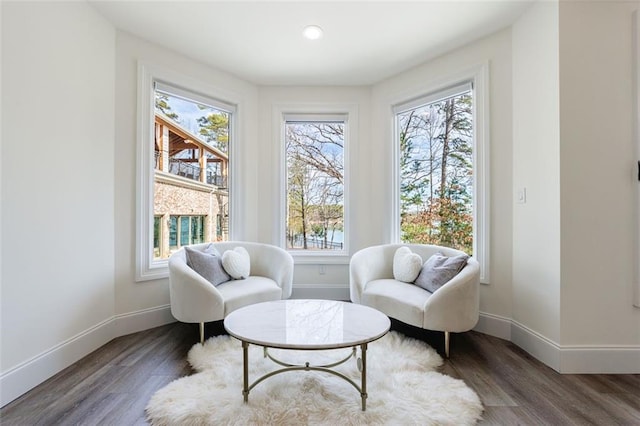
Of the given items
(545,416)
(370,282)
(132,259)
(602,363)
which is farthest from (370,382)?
(132,259)

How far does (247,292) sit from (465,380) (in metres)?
1.66

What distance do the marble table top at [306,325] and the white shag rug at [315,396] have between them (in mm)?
334

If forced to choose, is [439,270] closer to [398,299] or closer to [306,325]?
[398,299]

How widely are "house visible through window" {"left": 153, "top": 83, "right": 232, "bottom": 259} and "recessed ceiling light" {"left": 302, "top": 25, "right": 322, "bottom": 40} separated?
1.28 metres

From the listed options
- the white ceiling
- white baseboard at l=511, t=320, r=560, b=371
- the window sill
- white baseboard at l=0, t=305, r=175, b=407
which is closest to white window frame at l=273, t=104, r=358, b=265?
the window sill

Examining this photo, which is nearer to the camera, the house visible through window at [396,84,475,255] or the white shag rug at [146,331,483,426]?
the white shag rug at [146,331,483,426]

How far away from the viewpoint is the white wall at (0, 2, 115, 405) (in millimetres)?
1736

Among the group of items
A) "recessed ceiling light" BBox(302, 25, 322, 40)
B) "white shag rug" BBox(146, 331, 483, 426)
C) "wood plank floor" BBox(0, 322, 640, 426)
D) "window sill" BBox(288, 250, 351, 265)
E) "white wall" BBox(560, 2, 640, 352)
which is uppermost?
"recessed ceiling light" BBox(302, 25, 322, 40)

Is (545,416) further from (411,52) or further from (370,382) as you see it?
(411,52)

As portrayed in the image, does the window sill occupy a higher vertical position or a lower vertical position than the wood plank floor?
higher

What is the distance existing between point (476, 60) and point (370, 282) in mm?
2225

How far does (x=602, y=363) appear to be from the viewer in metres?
2.00

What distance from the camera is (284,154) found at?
12.0 ft

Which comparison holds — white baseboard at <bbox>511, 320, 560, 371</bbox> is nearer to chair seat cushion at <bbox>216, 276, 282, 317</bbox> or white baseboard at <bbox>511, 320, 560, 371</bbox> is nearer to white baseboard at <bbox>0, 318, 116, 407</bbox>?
chair seat cushion at <bbox>216, 276, 282, 317</bbox>
